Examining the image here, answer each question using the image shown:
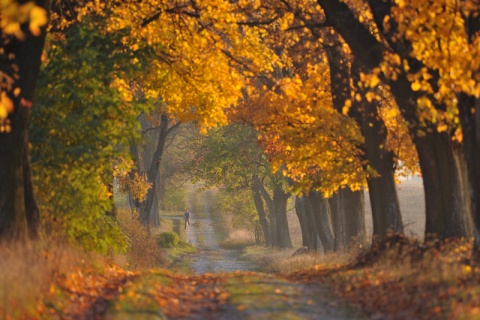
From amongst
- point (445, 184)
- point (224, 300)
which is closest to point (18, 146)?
point (224, 300)

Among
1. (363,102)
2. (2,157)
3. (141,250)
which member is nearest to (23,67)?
(2,157)

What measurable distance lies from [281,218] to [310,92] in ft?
92.0

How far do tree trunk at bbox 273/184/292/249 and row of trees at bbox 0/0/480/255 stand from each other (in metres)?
20.5

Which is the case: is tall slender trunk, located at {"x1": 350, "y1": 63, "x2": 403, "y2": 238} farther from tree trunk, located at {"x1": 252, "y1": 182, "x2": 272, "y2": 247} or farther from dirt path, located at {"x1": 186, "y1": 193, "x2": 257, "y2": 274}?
tree trunk, located at {"x1": 252, "y1": 182, "x2": 272, "y2": 247}

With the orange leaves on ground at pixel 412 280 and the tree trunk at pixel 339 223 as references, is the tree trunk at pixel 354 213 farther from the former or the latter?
the orange leaves on ground at pixel 412 280

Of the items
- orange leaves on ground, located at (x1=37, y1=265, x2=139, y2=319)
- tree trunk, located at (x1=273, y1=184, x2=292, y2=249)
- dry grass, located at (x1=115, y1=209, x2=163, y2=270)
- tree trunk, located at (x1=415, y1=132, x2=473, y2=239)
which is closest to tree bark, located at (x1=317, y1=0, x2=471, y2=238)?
tree trunk, located at (x1=415, y1=132, x2=473, y2=239)

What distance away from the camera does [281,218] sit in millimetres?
51812

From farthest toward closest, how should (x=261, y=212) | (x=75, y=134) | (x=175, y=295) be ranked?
(x=261, y=212), (x=75, y=134), (x=175, y=295)

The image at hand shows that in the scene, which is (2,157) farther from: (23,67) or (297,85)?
(297,85)

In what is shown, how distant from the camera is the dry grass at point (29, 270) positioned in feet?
34.6

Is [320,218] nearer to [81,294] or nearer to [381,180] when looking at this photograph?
[381,180]

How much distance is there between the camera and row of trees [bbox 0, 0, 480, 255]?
14289 mm

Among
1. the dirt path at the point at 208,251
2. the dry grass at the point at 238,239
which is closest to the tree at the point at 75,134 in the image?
the dirt path at the point at 208,251

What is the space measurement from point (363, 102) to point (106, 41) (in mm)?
6884
